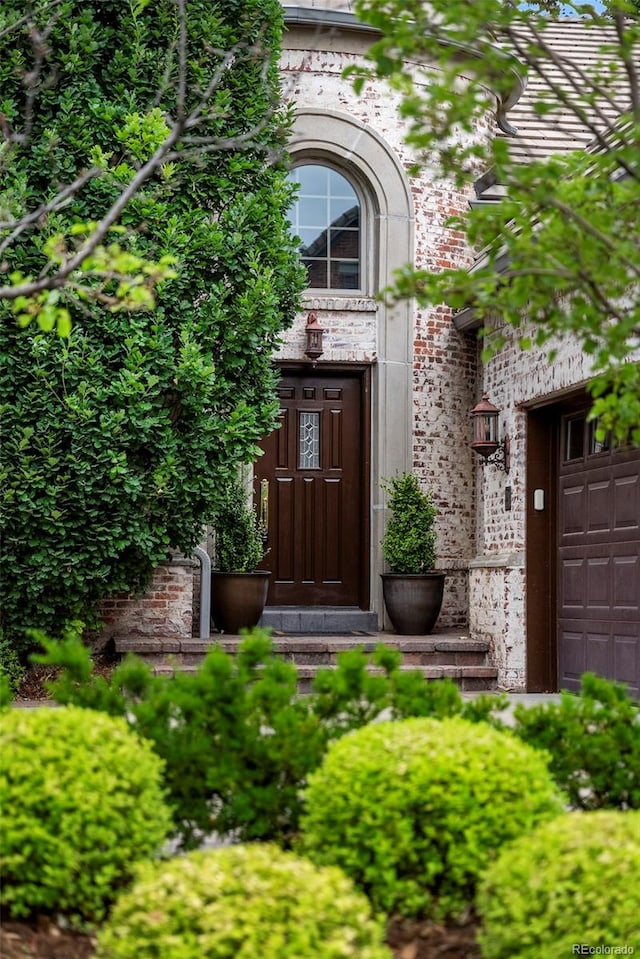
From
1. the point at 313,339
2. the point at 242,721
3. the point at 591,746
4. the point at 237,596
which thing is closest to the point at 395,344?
the point at 313,339

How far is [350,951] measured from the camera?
2.55 m

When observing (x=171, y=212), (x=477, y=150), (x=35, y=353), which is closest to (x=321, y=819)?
(x=477, y=150)

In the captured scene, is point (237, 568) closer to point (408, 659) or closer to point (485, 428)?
point (408, 659)

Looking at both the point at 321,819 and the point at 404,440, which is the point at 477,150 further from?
the point at 404,440

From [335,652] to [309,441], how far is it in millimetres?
2756

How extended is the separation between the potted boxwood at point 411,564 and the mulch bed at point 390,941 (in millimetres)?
8108

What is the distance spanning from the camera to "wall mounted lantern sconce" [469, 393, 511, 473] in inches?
436

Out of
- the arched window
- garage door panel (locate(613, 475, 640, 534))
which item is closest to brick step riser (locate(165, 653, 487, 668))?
garage door panel (locate(613, 475, 640, 534))

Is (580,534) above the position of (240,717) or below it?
above

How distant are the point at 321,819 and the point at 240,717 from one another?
2.01ft

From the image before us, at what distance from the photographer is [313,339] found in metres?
12.0

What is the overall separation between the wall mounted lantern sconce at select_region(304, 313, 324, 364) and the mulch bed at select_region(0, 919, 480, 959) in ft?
29.4

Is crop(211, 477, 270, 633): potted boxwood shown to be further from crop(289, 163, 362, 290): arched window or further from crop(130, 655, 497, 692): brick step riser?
crop(289, 163, 362, 290): arched window

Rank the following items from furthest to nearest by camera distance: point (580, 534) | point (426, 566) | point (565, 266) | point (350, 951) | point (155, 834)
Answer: point (426, 566), point (580, 534), point (565, 266), point (155, 834), point (350, 951)
